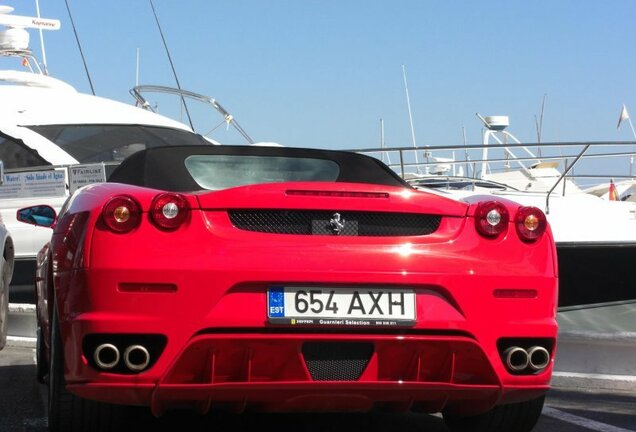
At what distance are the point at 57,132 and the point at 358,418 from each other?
24.0 ft

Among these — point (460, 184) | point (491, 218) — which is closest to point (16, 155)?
point (460, 184)

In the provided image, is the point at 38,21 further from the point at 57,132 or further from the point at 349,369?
the point at 349,369

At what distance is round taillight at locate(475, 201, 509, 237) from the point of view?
158 inches

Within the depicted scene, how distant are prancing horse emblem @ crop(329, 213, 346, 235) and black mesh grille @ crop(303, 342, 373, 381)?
42cm

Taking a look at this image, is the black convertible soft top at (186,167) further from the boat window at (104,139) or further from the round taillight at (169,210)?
the boat window at (104,139)

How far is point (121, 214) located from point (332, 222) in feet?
2.53

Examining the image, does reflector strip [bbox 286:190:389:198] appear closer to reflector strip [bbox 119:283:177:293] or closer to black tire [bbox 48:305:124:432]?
reflector strip [bbox 119:283:177:293]

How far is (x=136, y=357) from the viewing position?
144 inches

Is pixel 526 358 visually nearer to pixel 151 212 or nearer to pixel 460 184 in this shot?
pixel 151 212

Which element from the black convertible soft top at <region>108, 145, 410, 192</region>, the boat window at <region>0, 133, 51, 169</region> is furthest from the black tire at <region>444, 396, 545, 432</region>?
the boat window at <region>0, 133, 51, 169</region>

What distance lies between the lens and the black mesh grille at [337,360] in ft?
12.3

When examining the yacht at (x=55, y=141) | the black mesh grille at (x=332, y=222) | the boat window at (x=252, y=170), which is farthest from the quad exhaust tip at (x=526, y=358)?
the yacht at (x=55, y=141)

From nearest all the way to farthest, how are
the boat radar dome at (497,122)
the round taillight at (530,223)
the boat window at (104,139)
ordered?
the round taillight at (530,223) < the boat window at (104,139) < the boat radar dome at (497,122)

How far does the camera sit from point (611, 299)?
1037cm
